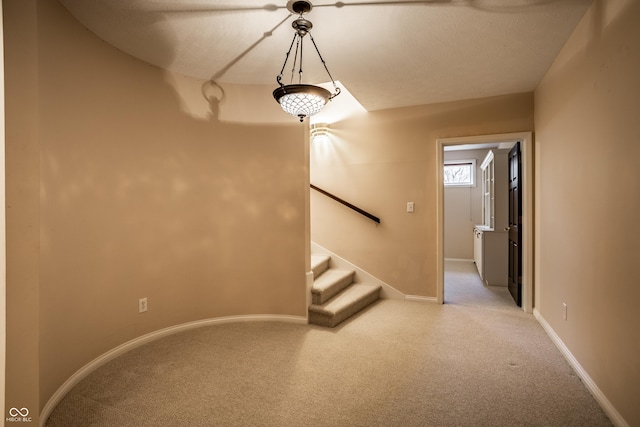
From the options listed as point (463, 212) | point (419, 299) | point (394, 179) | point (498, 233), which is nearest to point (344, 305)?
point (419, 299)

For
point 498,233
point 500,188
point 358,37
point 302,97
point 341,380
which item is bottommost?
point 341,380

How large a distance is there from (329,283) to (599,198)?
7.68ft

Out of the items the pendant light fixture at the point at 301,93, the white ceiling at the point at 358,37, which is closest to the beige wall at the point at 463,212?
the white ceiling at the point at 358,37

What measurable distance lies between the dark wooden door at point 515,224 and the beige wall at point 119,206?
235cm

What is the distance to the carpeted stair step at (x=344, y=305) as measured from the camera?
10.2 ft

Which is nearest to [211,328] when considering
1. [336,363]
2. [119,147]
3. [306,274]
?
[306,274]

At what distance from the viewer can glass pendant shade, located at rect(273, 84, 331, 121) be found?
1.83 meters

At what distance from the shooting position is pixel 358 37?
7.54 ft

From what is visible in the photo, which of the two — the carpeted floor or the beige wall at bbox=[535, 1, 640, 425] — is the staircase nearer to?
the carpeted floor

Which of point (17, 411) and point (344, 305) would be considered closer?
point (17, 411)

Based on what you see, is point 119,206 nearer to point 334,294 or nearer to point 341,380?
point 341,380

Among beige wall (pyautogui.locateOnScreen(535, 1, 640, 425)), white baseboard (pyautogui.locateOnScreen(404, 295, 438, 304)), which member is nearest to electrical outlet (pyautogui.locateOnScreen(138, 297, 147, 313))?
white baseboard (pyautogui.locateOnScreen(404, 295, 438, 304))

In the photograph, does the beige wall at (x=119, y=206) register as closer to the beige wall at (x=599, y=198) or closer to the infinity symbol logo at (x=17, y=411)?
the infinity symbol logo at (x=17, y=411)

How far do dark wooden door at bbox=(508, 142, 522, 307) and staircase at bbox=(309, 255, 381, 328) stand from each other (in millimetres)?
1525
